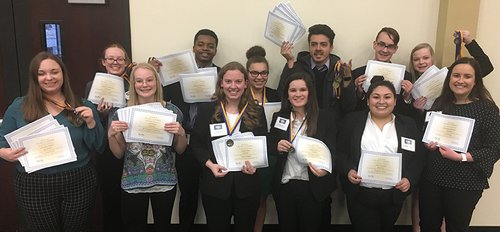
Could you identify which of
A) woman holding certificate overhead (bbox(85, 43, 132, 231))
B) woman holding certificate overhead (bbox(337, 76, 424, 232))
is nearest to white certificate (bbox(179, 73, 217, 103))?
woman holding certificate overhead (bbox(85, 43, 132, 231))

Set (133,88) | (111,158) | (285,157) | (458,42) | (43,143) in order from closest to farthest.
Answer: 1. (43,143)
2. (133,88)
3. (285,157)
4. (111,158)
5. (458,42)

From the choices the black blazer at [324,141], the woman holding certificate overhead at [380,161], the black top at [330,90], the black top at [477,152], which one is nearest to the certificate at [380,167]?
the woman holding certificate overhead at [380,161]

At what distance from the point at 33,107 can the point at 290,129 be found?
5.37 ft

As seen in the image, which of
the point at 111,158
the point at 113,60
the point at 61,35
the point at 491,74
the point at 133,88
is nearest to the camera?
the point at 133,88

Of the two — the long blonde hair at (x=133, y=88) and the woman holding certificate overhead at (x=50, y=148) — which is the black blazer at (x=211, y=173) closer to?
the long blonde hair at (x=133, y=88)

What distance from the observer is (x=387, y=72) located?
3.00 m

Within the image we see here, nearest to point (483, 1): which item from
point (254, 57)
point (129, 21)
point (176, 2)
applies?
point (254, 57)

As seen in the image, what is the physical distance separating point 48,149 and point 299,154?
1554 millimetres

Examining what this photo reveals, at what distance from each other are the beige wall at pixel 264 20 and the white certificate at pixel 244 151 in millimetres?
1253

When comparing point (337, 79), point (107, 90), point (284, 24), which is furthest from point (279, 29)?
point (107, 90)

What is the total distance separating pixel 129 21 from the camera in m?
3.36

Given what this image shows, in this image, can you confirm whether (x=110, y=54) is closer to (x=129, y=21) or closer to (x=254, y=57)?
(x=129, y=21)

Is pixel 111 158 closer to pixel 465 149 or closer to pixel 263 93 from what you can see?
pixel 263 93

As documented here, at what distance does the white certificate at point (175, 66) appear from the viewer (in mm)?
3076
